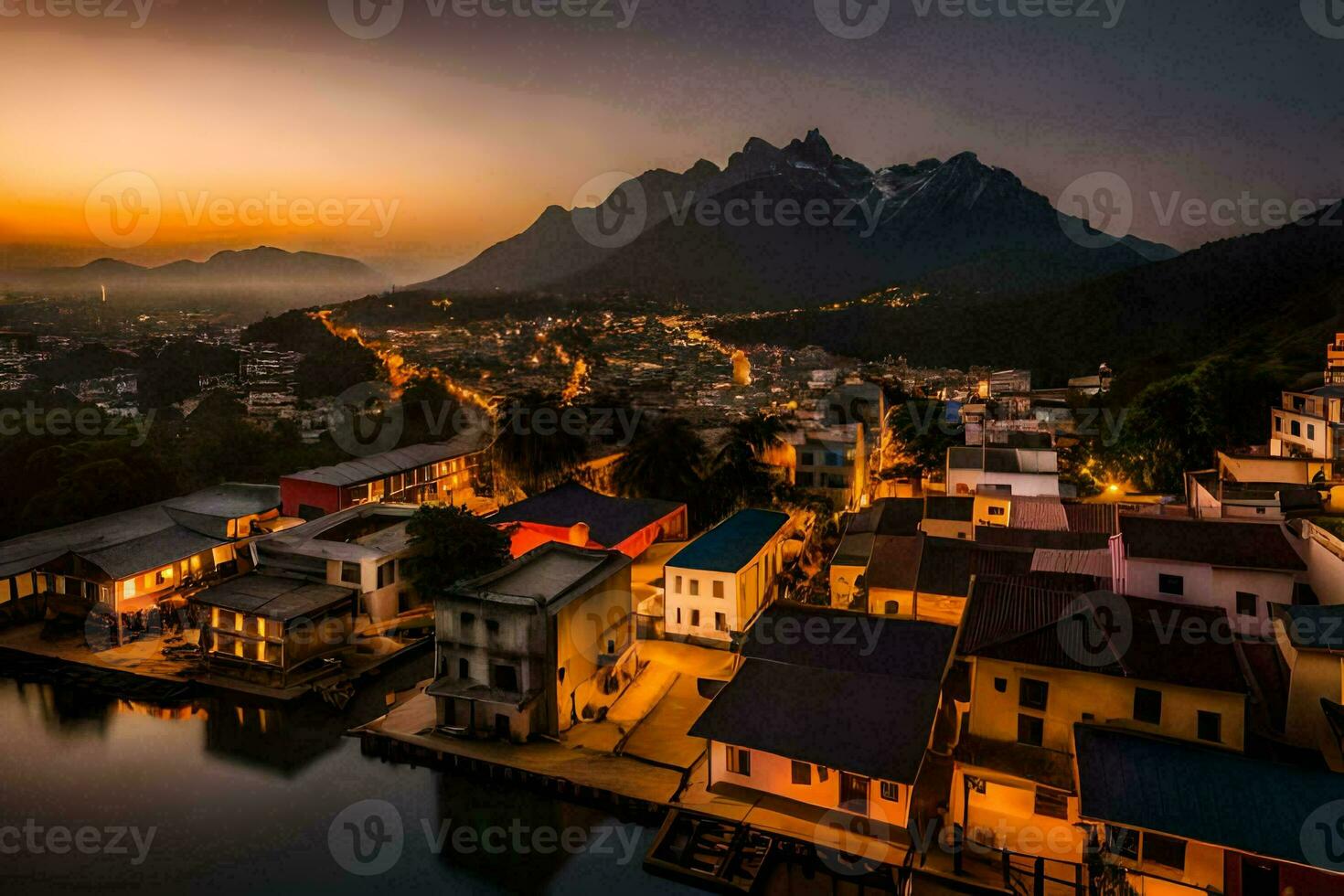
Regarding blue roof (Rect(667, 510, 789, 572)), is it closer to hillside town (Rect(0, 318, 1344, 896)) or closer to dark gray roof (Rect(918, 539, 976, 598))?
hillside town (Rect(0, 318, 1344, 896))

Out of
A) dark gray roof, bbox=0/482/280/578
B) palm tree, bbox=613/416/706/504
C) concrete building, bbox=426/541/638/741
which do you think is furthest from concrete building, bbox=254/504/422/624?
palm tree, bbox=613/416/706/504

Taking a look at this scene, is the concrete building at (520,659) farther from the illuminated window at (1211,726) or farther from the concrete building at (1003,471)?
the concrete building at (1003,471)

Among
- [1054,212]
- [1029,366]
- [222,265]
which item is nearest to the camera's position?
[1029,366]

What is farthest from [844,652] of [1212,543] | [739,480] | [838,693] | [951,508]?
[739,480]

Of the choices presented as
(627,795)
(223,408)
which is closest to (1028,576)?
(627,795)

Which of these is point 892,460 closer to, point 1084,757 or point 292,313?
point 1084,757

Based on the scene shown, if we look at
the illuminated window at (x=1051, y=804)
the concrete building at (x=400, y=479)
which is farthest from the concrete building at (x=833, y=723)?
the concrete building at (x=400, y=479)
